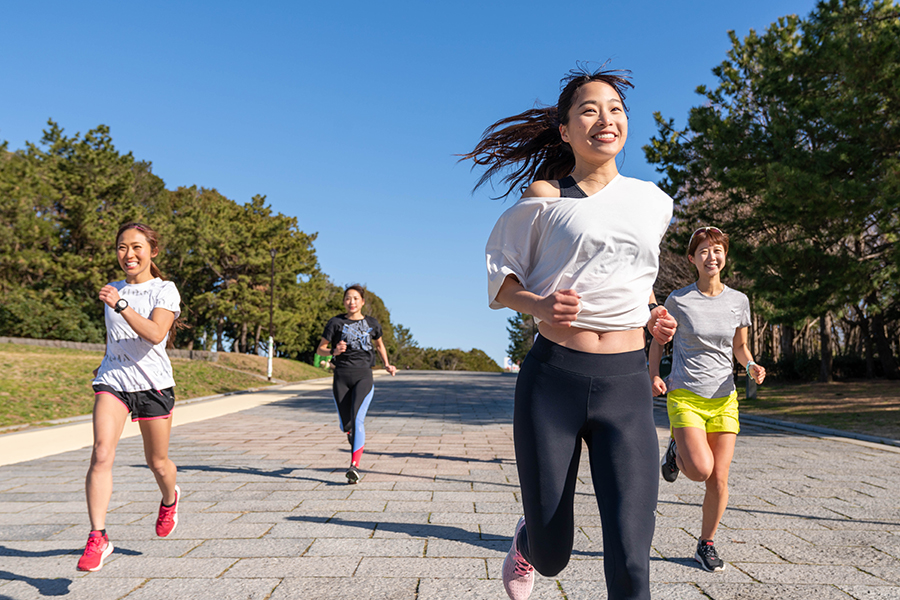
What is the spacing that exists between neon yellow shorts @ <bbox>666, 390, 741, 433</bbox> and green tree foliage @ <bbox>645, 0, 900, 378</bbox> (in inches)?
391

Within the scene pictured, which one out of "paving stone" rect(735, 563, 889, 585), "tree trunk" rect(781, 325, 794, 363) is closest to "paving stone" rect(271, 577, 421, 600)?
"paving stone" rect(735, 563, 889, 585)

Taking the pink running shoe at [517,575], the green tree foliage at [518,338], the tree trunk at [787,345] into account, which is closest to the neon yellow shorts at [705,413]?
the pink running shoe at [517,575]

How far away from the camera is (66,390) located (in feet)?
50.8

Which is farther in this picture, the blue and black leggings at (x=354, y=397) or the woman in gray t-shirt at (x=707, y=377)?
the blue and black leggings at (x=354, y=397)

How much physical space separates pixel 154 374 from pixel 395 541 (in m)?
1.96

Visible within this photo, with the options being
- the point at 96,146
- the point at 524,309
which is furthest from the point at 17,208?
the point at 524,309

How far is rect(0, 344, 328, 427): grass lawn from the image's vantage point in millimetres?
13361

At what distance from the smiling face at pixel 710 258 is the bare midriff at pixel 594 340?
2.16m

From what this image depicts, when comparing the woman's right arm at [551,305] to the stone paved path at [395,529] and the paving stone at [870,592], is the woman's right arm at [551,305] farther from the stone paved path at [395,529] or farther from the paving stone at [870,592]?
the paving stone at [870,592]

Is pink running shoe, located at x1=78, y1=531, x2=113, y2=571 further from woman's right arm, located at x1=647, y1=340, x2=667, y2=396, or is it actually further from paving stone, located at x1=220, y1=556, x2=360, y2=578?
woman's right arm, located at x1=647, y1=340, x2=667, y2=396

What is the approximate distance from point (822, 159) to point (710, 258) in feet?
36.9

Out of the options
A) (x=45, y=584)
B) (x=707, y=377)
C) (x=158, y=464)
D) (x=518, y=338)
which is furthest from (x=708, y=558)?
(x=518, y=338)

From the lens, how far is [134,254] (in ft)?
13.4

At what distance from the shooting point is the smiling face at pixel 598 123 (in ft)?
7.92
